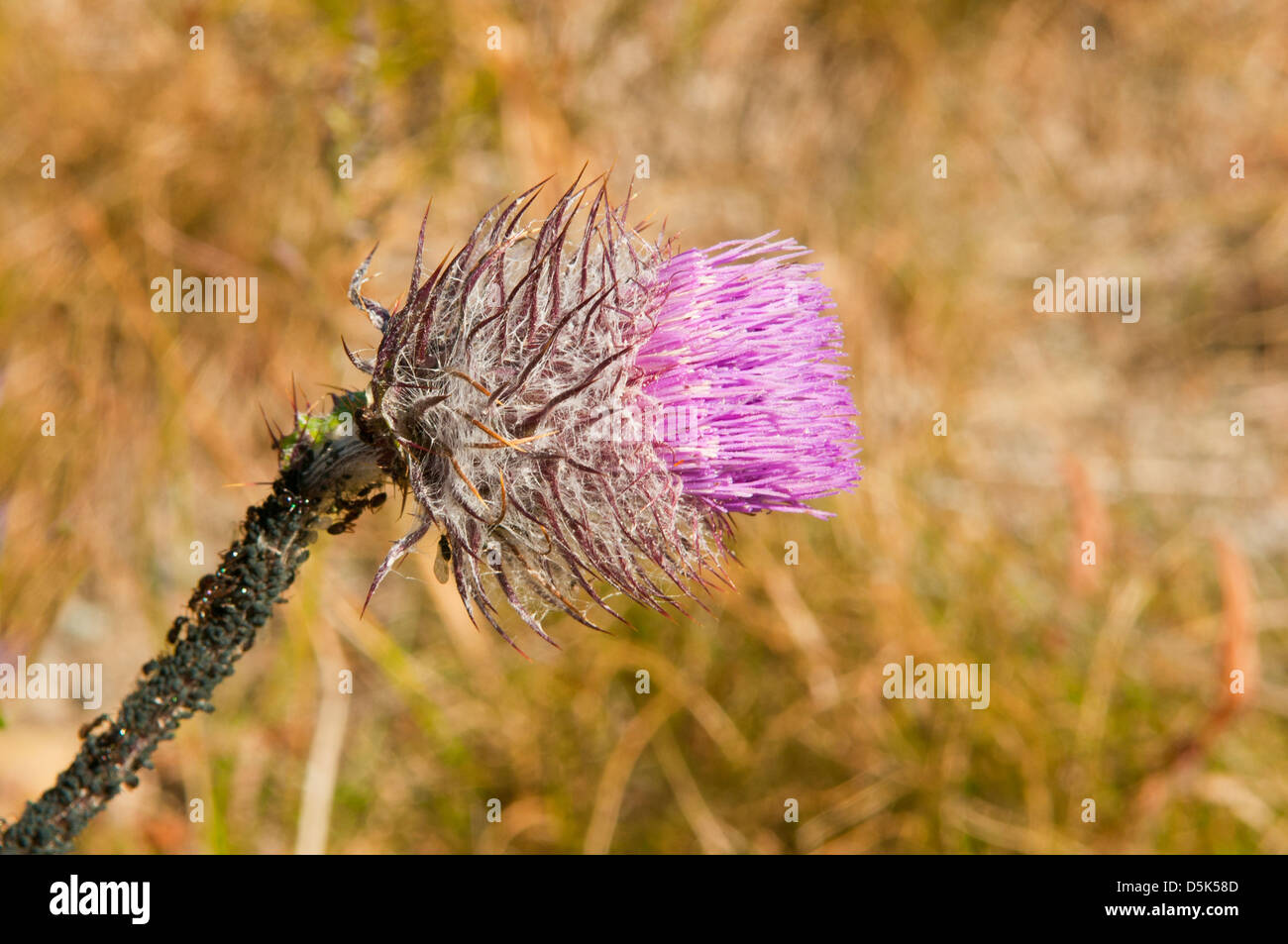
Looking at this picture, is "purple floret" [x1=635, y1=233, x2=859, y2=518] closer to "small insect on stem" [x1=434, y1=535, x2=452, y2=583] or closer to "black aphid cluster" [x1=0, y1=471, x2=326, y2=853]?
"small insect on stem" [x1=434, y1=535, x2=452, y2=583]

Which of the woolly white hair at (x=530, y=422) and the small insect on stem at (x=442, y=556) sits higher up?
the woolly white hair at (x=530, y=422)

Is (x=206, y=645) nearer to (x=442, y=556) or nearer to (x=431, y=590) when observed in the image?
(x=442, y=556)

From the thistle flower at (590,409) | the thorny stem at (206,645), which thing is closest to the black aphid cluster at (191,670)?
the thorny stem at (206,645)

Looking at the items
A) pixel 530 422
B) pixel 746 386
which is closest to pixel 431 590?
pixel 530 422

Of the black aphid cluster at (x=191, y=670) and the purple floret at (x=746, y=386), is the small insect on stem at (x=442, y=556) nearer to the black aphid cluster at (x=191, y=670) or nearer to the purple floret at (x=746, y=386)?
the black aphid cluster at (x=191, y=670)

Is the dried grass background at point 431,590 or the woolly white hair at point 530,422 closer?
the woolly white hair at point 530,422

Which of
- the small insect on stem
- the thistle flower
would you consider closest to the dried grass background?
the thistle flower
